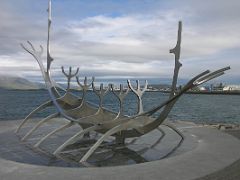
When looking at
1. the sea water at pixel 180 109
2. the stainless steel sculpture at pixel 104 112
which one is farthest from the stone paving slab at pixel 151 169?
the sea water at pixel 180 109

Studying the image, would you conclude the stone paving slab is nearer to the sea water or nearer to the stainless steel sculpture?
the stainless steel sculpture

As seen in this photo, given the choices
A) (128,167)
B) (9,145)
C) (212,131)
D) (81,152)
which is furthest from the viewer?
(212,131)

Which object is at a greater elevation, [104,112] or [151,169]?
[104,112]

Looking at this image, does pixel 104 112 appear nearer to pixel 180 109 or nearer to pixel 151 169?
pixel 151 169

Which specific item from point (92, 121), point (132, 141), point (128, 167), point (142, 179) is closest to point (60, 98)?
point (92, 121)

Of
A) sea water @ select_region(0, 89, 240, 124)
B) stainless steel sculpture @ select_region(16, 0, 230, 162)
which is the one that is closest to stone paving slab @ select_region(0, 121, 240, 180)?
stainless steel sculpture @ select_region(16, 0, 230, 162)

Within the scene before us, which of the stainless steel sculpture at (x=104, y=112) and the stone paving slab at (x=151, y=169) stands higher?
the stainless steel sculpture at (x=104, y=112)

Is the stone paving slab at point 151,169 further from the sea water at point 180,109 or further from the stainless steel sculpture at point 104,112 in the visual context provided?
the sea water at point 180,109

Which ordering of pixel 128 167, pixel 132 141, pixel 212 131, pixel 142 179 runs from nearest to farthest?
pixel 142 179 → pixel 128 167 → pixel 132 141 → pixel 212 131

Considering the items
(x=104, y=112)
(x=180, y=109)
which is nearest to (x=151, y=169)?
(x=104, y=112)

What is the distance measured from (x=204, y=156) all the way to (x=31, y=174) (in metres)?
5.12

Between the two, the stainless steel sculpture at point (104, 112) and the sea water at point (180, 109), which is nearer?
the stainless steel sculpture at point (104, 112)

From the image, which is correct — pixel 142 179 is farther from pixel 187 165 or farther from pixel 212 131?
pixel 212 131

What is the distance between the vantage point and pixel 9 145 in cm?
1353
